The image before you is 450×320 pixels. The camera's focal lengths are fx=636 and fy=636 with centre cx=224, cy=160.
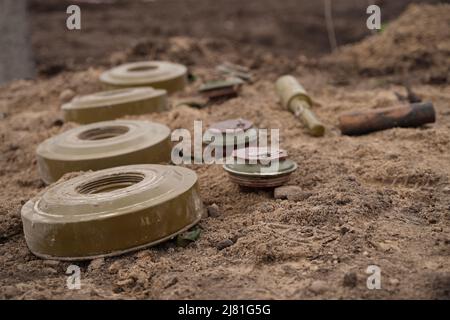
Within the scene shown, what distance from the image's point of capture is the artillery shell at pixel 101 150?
526 centimetres

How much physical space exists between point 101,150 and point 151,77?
259 cm

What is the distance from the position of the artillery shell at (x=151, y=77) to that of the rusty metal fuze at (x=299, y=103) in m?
1.44

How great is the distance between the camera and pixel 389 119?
19.5 feet

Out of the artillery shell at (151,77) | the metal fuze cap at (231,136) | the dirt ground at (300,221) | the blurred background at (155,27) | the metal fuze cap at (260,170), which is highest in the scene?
the blurred background at (155,27)

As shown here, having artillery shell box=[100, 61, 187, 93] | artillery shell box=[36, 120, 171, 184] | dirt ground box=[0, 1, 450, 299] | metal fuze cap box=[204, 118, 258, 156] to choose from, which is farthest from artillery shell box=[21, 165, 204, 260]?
artillery shell box=[100, 61, 187, 93]

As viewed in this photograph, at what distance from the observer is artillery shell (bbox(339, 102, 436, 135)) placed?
5.91 meters

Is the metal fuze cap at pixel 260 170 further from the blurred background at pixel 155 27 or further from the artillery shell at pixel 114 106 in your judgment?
the blurred background at pixel 155 27

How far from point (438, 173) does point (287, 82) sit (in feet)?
8.30

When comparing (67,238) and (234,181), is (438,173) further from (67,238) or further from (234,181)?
(67,238)

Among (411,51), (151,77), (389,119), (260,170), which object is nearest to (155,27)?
(151,77)

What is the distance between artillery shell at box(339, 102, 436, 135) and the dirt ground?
95 mm

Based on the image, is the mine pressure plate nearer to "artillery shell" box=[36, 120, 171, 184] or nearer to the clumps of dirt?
"artillery shell" box=[36, 120, 171, 184]

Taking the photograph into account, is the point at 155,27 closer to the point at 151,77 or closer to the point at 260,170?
the point at 151,77

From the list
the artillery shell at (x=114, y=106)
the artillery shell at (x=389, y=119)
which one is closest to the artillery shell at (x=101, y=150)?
the artillery shell at (x=114, y=106)
